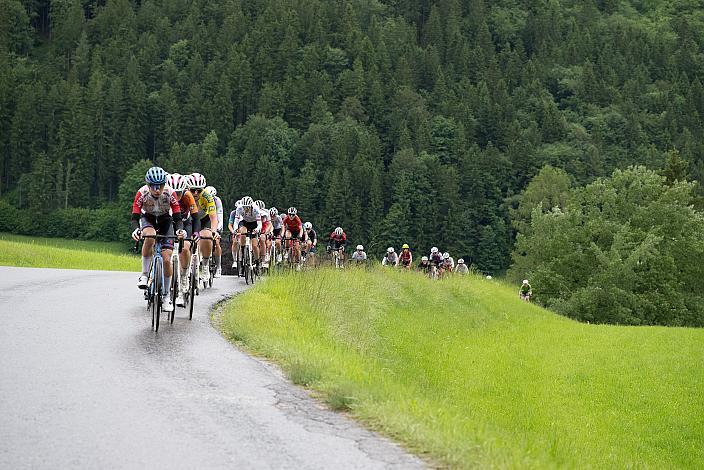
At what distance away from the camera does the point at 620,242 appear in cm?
5953

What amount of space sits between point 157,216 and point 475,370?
10.8m

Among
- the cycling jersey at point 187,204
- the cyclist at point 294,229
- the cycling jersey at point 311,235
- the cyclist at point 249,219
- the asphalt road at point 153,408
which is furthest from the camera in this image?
the cycling jersey at point 311,235

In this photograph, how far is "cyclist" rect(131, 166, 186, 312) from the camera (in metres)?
13.4

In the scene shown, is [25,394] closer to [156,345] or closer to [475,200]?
[156,345]

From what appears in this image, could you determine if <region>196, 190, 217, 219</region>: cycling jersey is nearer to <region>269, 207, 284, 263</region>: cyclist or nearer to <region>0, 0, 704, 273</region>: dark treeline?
<region>269, 207, 284, 263</region>: cyclist

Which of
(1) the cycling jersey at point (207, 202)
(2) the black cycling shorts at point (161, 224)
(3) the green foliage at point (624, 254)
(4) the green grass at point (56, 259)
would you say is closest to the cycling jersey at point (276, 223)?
(4) the green grass at point (56, 259)

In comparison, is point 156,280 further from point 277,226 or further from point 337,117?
point 337,117

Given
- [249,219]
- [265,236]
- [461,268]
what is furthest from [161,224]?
[461,268]

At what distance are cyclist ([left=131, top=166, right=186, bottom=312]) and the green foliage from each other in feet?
151

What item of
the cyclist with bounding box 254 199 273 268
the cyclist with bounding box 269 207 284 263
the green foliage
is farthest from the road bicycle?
the green foliage

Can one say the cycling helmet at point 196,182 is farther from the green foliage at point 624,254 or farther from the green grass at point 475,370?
the green foliage at point 624,254

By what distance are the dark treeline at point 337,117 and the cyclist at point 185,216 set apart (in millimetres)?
107645

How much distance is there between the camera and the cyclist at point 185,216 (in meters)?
15.3

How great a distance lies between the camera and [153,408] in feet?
27.6
